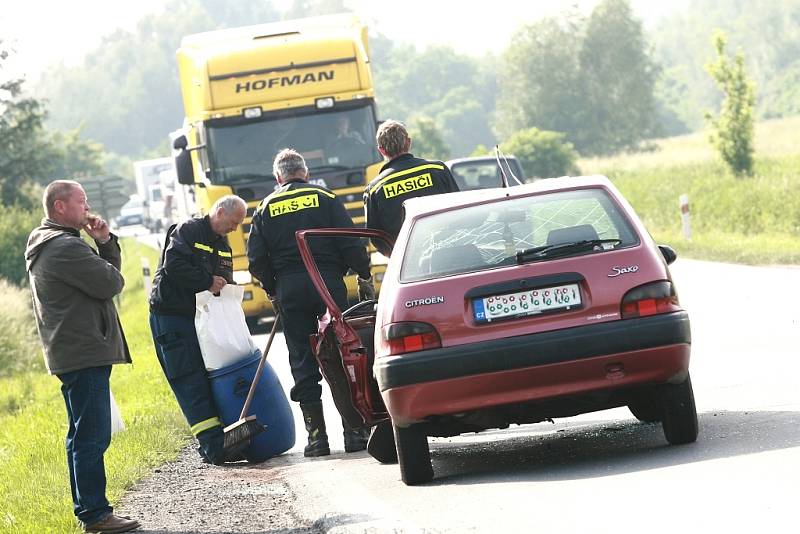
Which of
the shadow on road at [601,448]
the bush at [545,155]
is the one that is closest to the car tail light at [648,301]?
the shadow on road at [601,448]

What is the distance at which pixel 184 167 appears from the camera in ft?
62.5

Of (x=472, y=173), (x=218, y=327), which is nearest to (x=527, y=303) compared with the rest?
(x=218, y=327)

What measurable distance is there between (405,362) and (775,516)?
2.31 m

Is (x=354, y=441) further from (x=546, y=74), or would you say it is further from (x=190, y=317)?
(x=546, y=74)

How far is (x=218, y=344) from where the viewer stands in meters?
9.65

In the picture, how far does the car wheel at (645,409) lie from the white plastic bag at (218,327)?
255cm

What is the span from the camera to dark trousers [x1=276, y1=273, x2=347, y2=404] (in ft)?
32.0

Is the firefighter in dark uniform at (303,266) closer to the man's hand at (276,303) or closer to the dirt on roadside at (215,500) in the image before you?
the man's hand at (276,303)

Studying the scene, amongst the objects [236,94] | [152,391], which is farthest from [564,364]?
[236,94]

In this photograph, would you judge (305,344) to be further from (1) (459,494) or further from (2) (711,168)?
(2) (711,168)

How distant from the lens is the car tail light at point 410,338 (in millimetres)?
7480

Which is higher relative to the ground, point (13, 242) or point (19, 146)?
point (19, 146)

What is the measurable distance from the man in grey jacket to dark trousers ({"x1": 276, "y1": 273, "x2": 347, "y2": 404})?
2287 mm

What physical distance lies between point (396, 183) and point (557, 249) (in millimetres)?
2537
